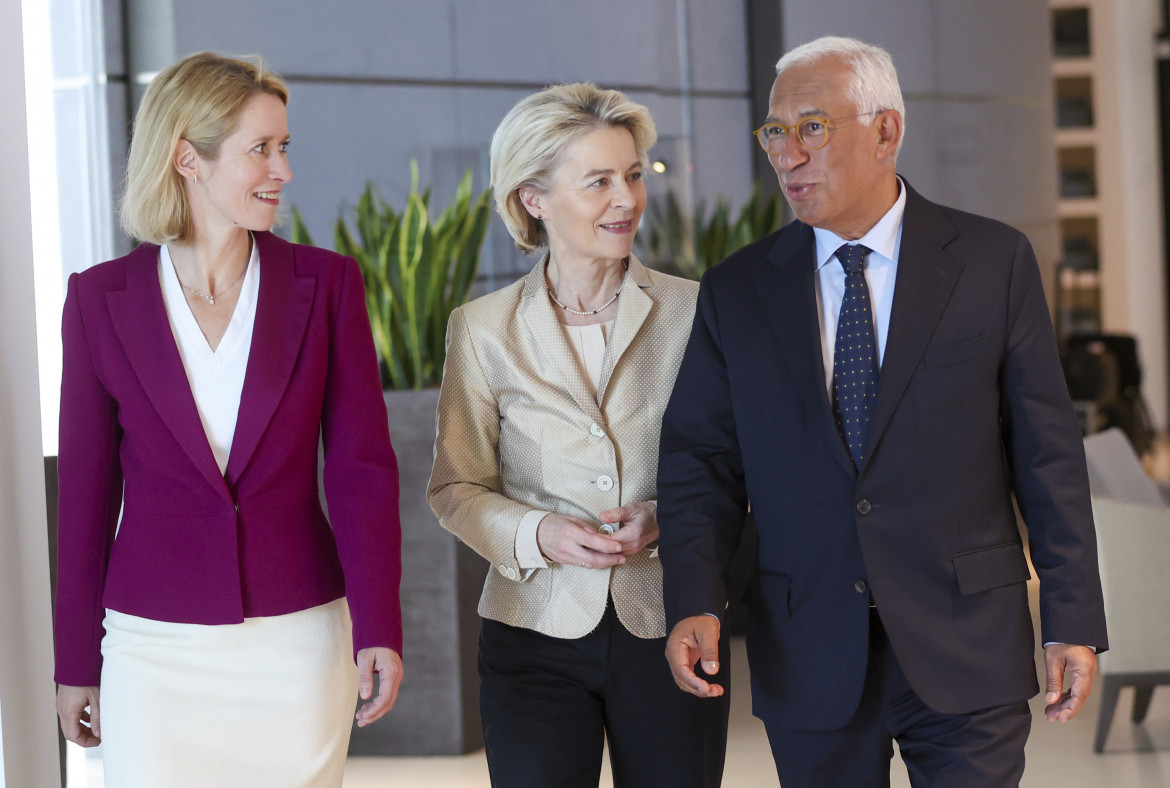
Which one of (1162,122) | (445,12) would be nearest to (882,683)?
(445,12)

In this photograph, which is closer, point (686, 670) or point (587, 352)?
point (686, 670)

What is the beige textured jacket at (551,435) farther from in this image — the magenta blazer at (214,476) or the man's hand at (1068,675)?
the man's hand at (1068,675)

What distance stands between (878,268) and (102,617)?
1.28m

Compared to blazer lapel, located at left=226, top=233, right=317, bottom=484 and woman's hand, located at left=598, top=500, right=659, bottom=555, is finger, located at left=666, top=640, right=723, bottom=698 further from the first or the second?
blazer lapel, located at left=226, top=233, right=317, bottom=484

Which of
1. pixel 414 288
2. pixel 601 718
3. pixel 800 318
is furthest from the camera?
pixel 414 288

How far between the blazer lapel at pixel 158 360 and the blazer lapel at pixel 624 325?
638 mm

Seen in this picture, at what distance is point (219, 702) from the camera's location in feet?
5.91

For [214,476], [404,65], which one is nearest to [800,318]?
[214,476]

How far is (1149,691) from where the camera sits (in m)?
4.43

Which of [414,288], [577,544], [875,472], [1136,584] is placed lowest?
[1136,584]

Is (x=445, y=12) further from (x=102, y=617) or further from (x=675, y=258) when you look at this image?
(x=102, y=617)

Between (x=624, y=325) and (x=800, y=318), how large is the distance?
31 centimetres

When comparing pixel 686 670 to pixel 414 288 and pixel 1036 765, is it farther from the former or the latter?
pixel 1036 765

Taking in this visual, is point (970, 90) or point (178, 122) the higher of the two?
point (970, 90)
